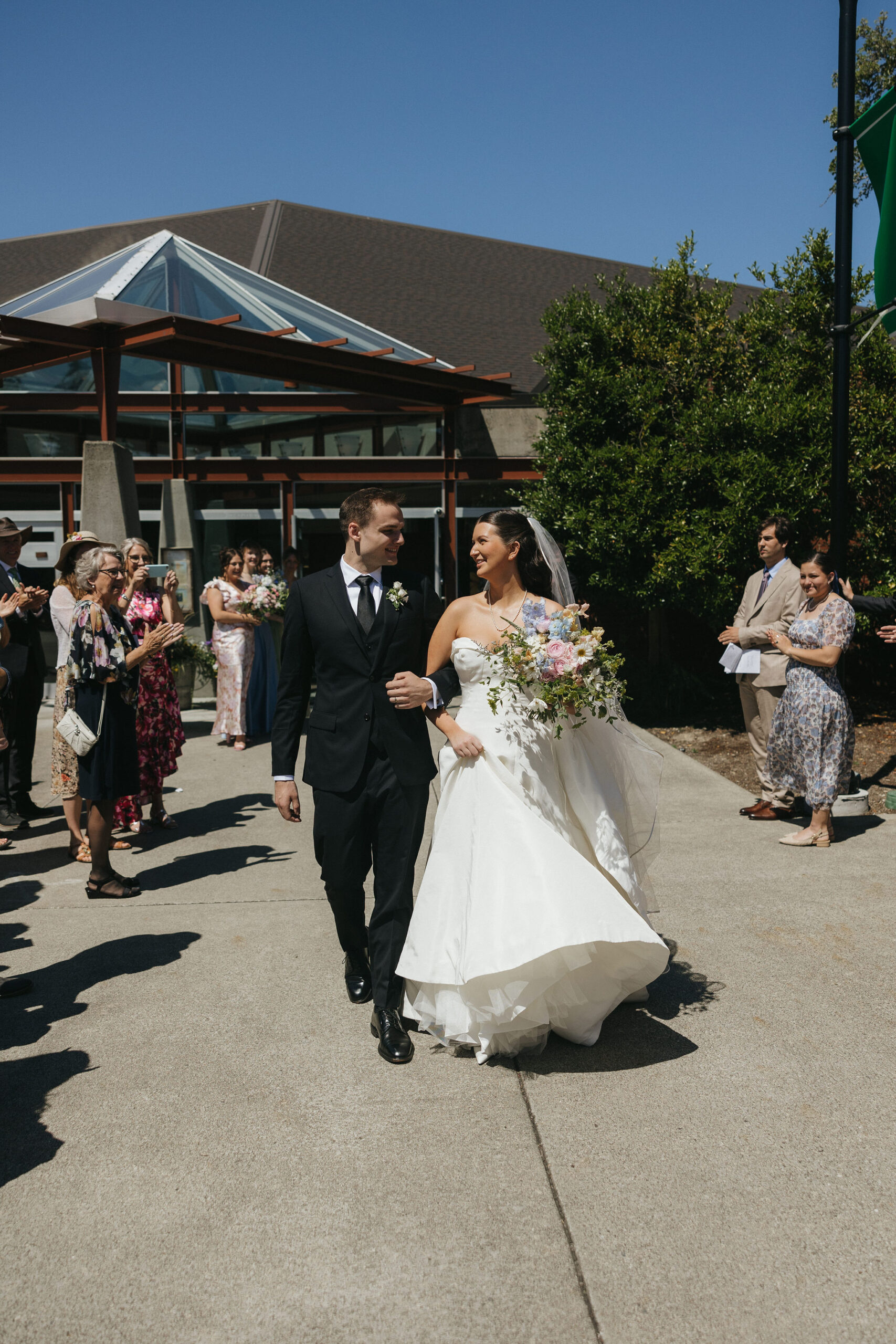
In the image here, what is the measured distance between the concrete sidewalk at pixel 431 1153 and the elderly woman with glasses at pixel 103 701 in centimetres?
61

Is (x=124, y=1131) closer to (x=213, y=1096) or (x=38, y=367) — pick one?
(x=213, y=1096)

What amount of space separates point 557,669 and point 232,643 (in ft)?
24.0

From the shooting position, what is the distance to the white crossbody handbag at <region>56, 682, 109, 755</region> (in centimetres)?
574

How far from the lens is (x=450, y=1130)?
3383mm

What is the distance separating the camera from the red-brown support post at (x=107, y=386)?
38.4ft

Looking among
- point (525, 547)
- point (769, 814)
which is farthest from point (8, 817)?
point (769, 814)

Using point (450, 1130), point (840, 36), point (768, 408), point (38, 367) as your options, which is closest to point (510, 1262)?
point (450, 1130)

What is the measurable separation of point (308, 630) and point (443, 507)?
12333 millimetres

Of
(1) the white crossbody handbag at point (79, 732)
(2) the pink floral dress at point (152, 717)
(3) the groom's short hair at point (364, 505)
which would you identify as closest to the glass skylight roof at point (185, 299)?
(2) the pink floral dress at point (152, 717)

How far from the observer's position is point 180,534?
14250 mm

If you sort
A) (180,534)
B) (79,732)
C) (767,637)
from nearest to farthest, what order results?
(79,732) → (767,637) → (180,534)

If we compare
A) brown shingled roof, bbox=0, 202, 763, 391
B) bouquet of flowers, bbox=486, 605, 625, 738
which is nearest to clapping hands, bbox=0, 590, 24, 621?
bouquet of flowers, bbox=486, 605, 625, 738

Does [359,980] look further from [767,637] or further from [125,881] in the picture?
[767,637]

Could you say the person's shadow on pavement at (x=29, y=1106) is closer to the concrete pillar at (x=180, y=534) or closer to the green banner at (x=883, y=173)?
the green banner at (x=883, y=173)
